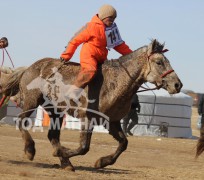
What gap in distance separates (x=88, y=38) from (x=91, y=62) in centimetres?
44

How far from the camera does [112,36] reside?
11797 mm

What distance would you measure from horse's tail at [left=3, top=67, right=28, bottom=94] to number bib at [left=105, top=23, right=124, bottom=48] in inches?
92.0

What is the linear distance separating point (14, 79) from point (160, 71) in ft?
11.8

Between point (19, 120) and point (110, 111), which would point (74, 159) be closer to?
point (19, 120)

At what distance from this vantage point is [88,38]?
11.6 metres

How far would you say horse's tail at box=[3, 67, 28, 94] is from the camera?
13469 mm

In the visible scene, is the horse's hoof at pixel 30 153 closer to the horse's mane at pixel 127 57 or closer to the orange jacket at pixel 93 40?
the orange jacket at pixel 93 40

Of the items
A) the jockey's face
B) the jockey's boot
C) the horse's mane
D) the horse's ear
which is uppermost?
the jockey's face

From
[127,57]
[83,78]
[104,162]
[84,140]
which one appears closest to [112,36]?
[127,57]

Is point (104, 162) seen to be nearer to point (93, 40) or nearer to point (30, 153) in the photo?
point (30, 153)

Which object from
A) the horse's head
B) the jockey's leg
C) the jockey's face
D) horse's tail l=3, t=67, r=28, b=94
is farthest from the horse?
horse's tail l=3, t=67, r=28, b=94

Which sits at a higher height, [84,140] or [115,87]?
[115,87]

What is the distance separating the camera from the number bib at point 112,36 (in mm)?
11727

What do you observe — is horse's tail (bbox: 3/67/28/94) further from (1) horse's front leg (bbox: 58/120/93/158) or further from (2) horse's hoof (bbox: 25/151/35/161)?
(1) horse's front leg (bbox: 58/120/93/158)
